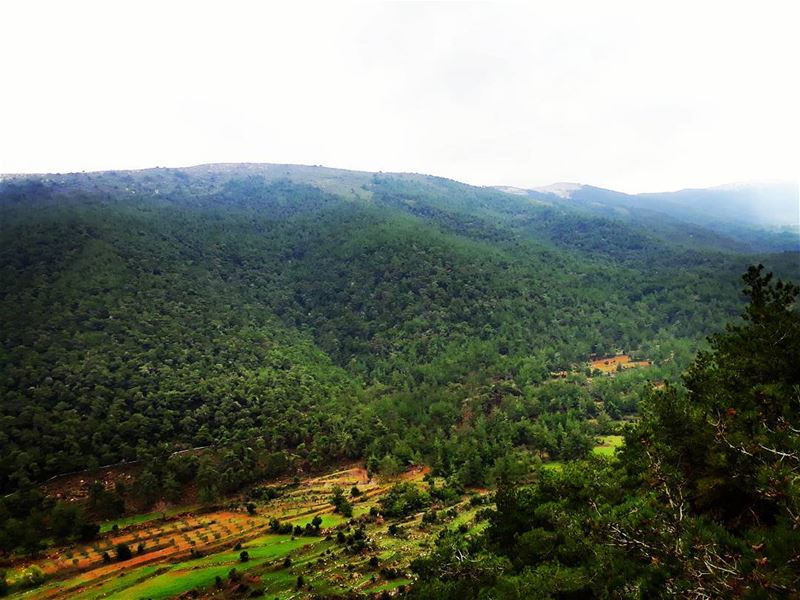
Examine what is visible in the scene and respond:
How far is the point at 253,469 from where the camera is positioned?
7419 centimetres

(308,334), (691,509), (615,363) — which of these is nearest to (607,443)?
(615,363)

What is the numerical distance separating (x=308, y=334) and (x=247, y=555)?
8642cm

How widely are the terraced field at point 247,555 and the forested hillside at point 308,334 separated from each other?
8.01 m

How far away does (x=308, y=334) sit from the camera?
132000 mm

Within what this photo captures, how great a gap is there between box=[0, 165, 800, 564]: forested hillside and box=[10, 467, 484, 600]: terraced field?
8012 mm

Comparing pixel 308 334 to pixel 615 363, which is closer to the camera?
pixel 615 363

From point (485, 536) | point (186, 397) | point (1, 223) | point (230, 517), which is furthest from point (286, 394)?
point (1, 223)

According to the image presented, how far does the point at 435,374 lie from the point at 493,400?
16678 mm

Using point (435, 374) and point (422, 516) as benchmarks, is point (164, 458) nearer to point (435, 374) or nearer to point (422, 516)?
point (422, 516)

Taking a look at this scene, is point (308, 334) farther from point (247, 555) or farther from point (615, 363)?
point (247, 555)

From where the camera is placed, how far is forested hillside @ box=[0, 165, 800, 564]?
243 ft

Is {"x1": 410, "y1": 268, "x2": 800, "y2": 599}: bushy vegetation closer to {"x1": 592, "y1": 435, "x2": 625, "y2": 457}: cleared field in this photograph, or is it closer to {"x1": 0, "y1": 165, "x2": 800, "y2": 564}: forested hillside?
{"x1": 592, "y1": 435, "x2": 625, "y2": 457}: cleared field

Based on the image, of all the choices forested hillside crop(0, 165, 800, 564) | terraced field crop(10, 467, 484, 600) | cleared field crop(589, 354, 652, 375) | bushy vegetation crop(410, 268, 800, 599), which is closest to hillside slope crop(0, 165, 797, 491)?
forested hillside crop(0, 165, 800, 564)

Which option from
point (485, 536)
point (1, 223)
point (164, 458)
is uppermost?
point (1, 223)
